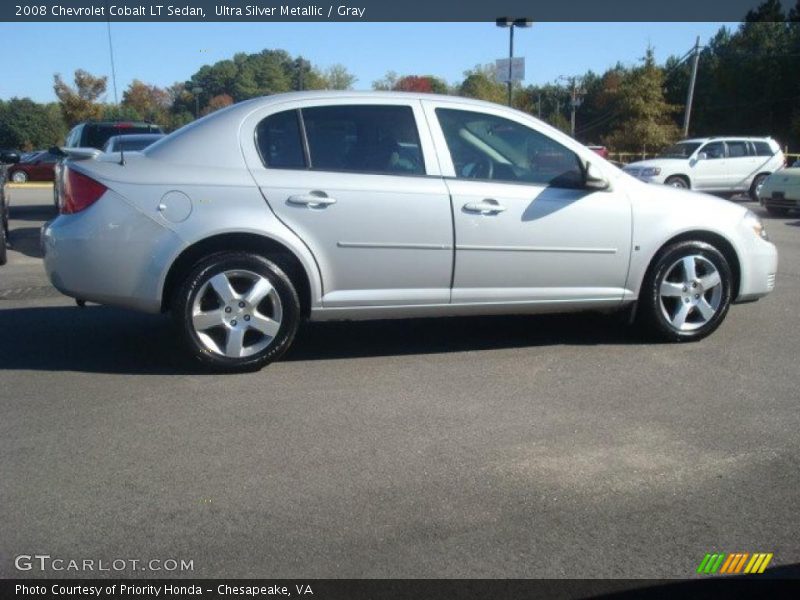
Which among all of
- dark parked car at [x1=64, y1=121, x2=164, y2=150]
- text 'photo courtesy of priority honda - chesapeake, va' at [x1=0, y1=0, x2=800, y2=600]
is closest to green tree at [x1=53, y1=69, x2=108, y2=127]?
dark parked car at [x1=64, y1=121, x2=164, y2=150]

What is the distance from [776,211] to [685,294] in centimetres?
1299

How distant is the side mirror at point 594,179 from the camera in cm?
562

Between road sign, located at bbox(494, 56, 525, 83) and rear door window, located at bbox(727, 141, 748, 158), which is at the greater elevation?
road sign, located at bbox(494, 56, 525, 83)

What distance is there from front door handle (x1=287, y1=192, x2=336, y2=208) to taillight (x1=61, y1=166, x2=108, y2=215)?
1.14 meters

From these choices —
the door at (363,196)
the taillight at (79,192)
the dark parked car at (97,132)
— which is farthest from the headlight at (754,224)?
the dark parked car at (97,132)

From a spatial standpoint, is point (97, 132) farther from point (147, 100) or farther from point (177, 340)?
point (147, 100)

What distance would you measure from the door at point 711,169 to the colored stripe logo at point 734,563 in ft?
66.7

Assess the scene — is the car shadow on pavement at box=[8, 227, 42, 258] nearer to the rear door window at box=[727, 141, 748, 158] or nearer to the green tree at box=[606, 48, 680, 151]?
the rear door window at box=[727, 141, 748, 158]

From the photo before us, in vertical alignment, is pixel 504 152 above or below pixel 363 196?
above

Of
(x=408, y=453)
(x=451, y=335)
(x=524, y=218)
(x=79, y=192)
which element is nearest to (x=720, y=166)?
(x=451, y=335)

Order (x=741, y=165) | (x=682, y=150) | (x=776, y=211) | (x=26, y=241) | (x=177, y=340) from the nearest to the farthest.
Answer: (x=177, y=340) → (x=26, y=241) → (x=776, y=211) → (x=741, y=165) → (x=682, y=150)

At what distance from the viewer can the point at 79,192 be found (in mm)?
5133

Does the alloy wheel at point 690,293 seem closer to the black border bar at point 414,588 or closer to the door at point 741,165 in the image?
the black border bar at point 414,588
